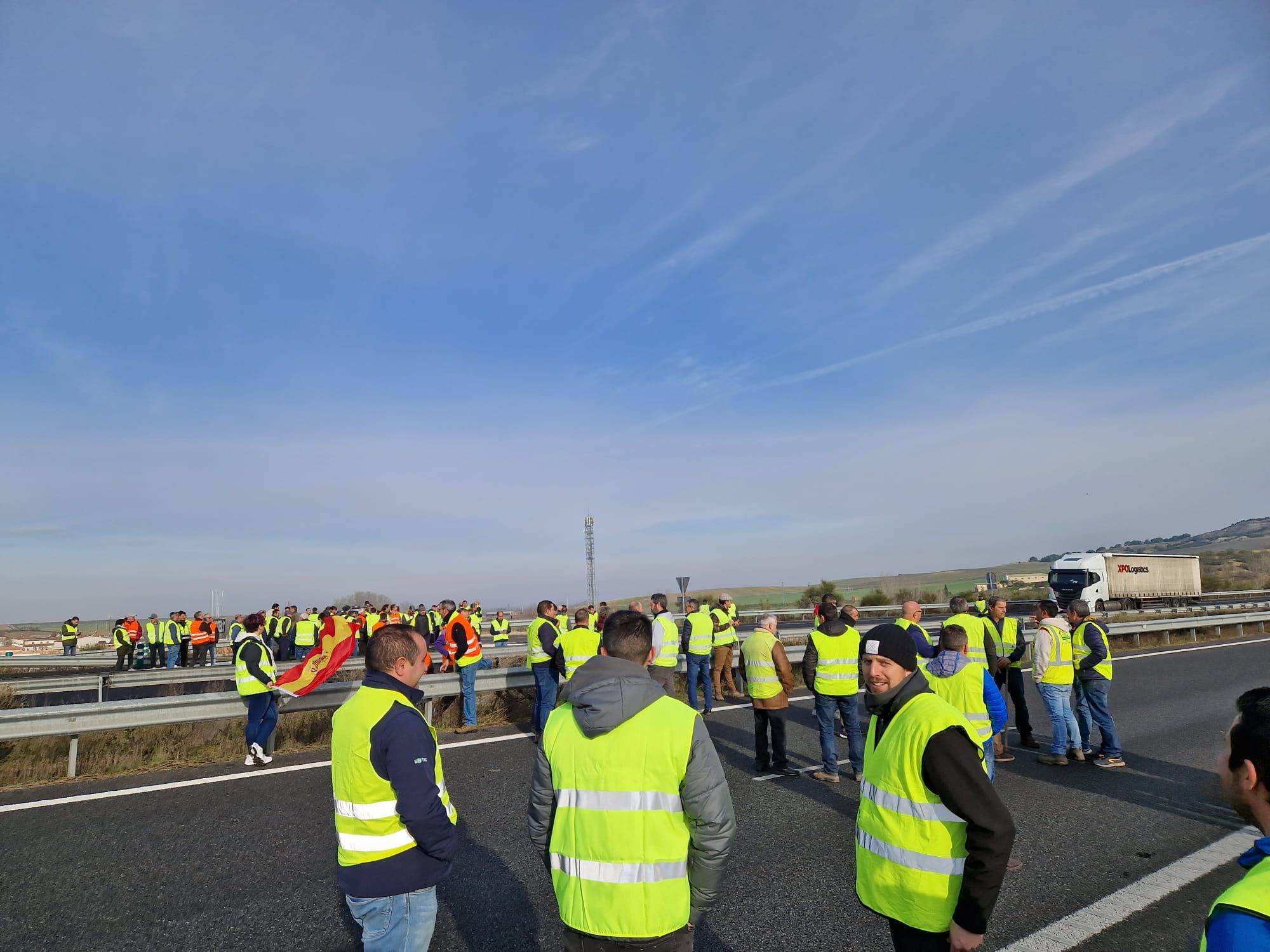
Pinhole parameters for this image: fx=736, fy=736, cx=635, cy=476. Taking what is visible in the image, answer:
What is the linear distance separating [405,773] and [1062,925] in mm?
4081

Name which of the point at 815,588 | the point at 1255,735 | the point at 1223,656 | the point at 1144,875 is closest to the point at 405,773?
the point at 1255,735

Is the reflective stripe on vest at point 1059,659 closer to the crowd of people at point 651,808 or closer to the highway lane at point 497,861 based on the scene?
the highway lane at point 497,861

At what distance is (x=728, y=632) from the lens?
43.5ft

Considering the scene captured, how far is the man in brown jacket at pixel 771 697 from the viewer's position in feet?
26.2

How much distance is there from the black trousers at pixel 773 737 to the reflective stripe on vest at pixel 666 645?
111 inches

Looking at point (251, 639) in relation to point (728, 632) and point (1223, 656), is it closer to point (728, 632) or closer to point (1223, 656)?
point (728, 632)

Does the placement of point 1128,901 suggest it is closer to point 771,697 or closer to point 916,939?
point 916,939

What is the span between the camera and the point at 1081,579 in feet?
126

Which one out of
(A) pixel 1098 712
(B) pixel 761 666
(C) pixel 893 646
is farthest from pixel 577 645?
(C) pixel 893 646

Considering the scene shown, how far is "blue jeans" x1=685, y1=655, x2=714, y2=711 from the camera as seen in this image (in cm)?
1202

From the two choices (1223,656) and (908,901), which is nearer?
(908,901)

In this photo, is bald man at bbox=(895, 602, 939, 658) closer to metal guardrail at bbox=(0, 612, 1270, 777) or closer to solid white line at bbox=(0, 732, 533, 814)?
metal guardrail at bbox=(0, 612, 1270, 777)

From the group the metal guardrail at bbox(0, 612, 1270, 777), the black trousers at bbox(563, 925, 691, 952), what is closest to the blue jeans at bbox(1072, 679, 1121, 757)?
the metal guardrail at bbox(0, 612, 1270, 777)

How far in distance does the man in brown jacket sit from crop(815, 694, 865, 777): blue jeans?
1.27 feet
